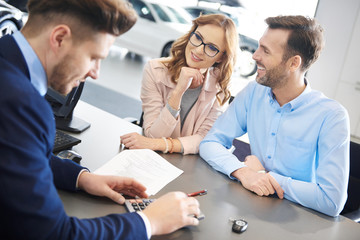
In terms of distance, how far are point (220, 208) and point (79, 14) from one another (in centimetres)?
80

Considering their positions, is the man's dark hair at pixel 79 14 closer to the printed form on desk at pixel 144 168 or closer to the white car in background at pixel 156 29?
the printed form on desk at pixel 144 168

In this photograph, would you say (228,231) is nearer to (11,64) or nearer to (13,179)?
(13,179)

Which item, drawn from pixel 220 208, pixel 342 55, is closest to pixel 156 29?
pixel 342 55

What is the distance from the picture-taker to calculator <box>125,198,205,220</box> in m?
1.15

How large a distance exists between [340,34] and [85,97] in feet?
12.1

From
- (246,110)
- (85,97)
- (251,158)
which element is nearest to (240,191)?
(251,158)

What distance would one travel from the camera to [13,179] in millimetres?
761

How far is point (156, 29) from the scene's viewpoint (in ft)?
22.5

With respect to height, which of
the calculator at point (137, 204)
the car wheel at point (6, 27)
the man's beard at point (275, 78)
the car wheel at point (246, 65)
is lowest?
the car wheel at point (246, 65)

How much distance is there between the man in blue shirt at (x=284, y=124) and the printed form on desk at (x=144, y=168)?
255 millimetres

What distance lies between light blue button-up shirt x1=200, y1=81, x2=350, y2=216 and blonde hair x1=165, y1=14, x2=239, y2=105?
0.25m

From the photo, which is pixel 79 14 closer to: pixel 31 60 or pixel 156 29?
pixel 31 60

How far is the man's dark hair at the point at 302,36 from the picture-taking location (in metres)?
1.80

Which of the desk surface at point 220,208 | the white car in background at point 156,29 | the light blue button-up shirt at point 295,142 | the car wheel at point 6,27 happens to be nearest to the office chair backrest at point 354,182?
the light blue button-up shirt at point 295,142
